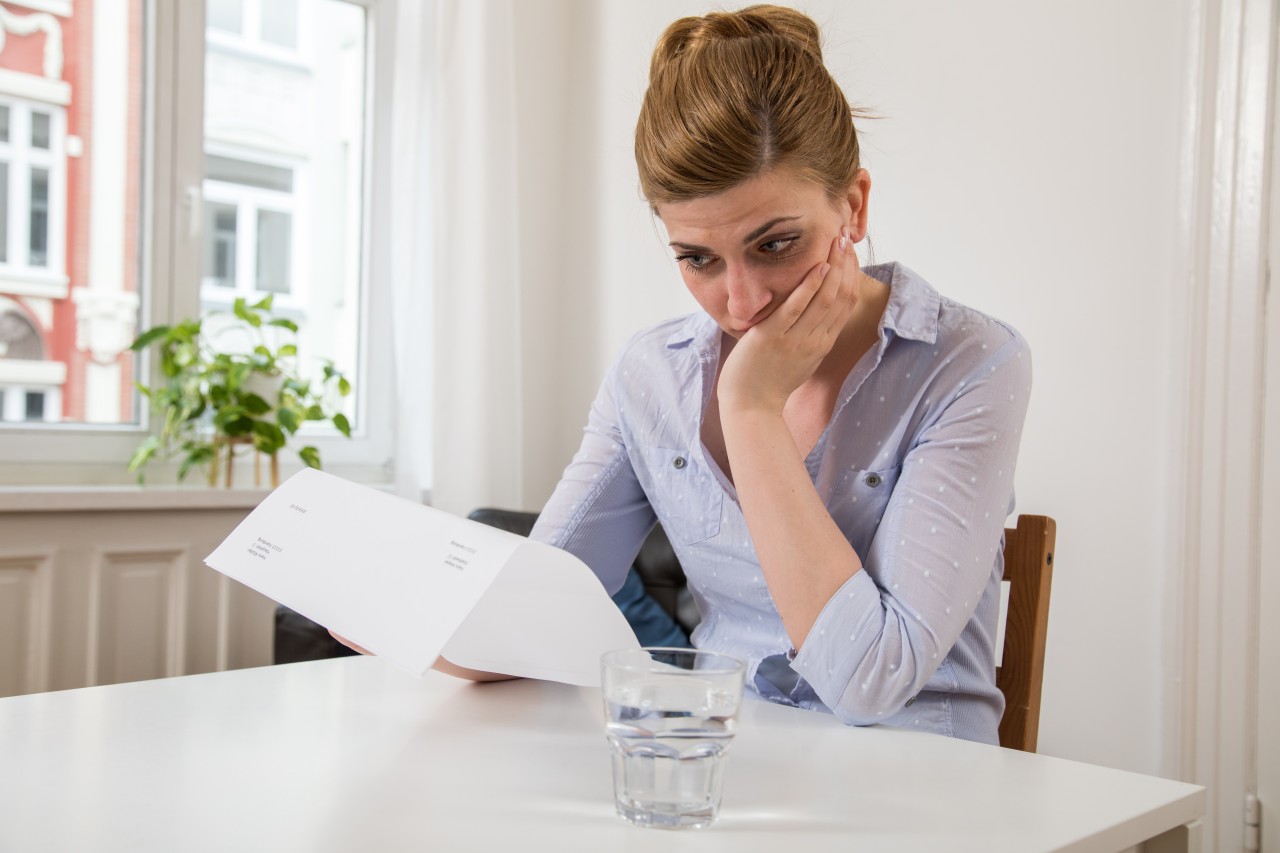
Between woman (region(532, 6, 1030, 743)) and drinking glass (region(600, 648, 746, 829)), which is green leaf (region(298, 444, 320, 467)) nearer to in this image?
woman (region(532, 6, 1030, 743))

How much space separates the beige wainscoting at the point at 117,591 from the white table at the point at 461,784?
141cm

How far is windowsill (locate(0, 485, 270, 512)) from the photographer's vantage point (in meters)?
2.00

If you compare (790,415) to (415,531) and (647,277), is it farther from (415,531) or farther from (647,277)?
(647,277)

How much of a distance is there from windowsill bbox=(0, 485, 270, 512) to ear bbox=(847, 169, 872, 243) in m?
1.62

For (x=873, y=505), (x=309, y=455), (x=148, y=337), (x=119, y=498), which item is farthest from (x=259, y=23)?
(x=873, y=505)

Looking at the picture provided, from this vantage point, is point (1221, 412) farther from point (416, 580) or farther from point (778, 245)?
point (416, 580)

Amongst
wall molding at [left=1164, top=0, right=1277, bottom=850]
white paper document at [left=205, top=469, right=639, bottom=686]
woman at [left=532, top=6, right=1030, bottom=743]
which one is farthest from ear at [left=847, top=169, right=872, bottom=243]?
wall molding at [left=1164, top=0, right=1277, bottom=850]

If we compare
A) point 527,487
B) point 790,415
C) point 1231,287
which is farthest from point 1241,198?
point 527,487

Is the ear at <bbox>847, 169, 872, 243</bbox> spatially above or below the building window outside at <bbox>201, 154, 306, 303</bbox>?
below

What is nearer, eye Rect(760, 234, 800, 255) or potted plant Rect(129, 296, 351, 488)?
eye Rect(760, 234, 800, 255)

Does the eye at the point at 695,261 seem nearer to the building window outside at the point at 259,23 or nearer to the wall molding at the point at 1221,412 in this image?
the wall molding at the point at 1221,412

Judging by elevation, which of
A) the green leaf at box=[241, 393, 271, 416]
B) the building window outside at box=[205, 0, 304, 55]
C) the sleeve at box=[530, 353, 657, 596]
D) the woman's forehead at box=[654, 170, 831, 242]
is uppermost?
the building window outside at box=[205, 0, 304, 55]

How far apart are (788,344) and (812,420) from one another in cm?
13

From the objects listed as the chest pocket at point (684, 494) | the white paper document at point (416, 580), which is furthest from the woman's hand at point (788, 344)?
the white paper document at point (416, 580)
